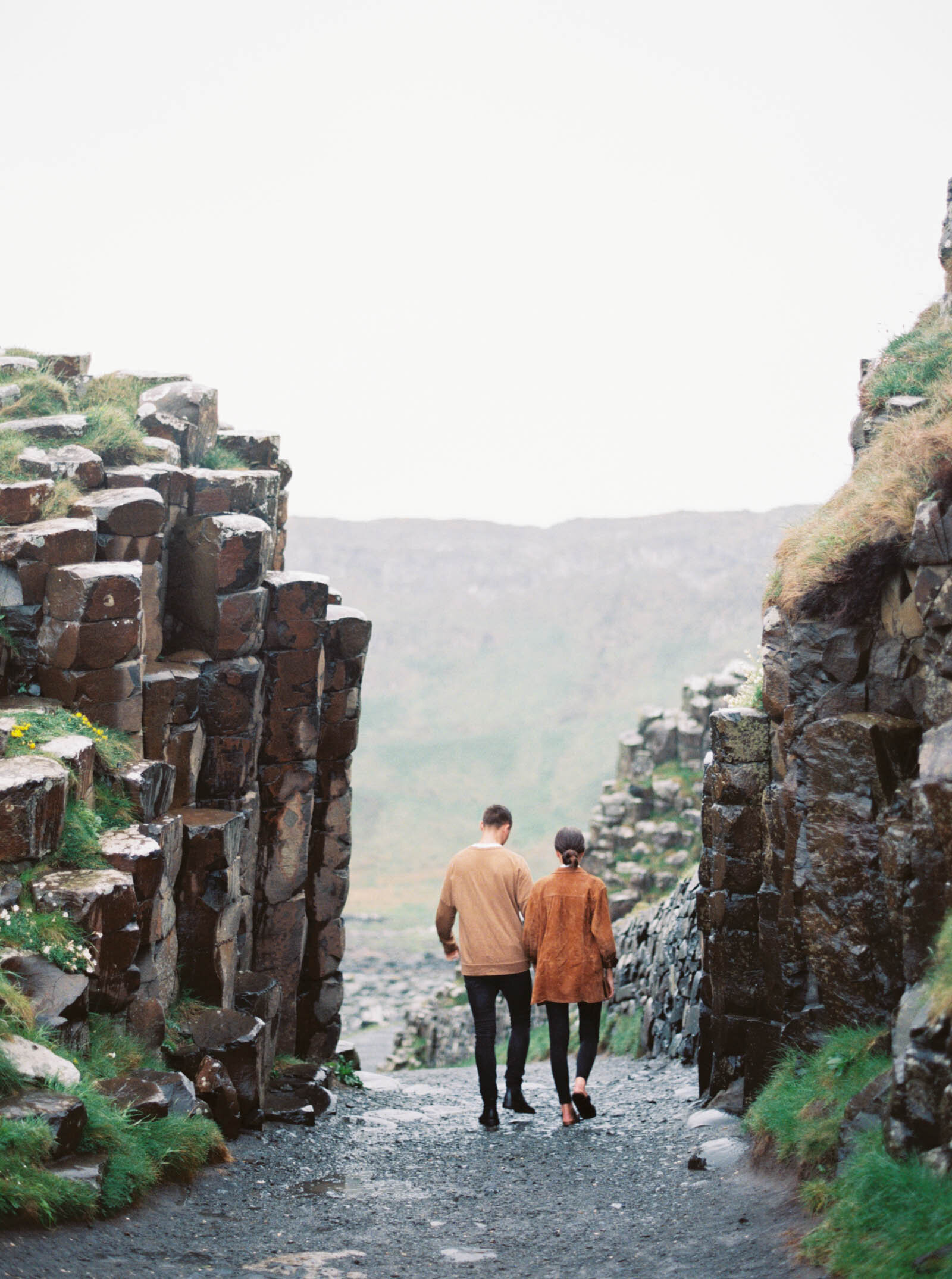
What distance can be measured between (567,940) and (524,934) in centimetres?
40

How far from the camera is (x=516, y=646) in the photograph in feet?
313

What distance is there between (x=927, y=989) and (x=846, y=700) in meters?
4.02

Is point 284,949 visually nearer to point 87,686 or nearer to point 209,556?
point 209,556

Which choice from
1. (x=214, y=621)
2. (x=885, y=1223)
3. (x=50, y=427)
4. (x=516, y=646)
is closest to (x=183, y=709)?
(x=214, y=621)

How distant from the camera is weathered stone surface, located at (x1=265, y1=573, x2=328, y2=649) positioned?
52.6ft

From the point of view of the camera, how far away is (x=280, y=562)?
19.3 metres

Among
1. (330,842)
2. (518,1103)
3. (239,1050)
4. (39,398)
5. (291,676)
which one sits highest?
(39,398)

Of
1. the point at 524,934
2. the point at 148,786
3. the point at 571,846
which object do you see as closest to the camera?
the point at 571,846

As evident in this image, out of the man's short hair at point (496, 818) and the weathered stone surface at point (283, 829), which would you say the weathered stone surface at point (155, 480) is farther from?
the man's short hair at point (496, 818)

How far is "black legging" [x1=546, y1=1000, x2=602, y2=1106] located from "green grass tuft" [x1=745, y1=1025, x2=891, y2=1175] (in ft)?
5.64

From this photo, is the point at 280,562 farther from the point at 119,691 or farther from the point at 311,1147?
the point at 311,1147

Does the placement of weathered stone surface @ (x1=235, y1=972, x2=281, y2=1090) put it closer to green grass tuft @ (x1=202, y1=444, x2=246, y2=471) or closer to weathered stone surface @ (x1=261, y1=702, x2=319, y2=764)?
weathered stone surface @ (x1=261, y1=702, x2=319, y2=764)

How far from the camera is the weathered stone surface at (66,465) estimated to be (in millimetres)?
14234

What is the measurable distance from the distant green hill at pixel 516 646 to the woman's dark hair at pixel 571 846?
61007 mm
